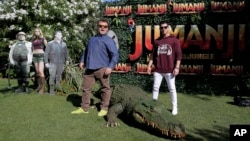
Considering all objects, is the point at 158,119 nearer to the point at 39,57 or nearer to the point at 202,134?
the point at 202,134

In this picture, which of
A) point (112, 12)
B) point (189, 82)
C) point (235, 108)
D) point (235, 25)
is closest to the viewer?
point (235, 108)

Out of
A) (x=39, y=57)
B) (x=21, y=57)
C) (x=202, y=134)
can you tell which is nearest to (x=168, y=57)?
(x=202, y=134)

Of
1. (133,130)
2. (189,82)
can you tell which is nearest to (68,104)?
(133,130)

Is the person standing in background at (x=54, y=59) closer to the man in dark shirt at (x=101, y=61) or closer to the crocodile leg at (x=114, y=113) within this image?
the man in dark shirt at (x=101, y=61)

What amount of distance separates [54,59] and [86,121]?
323cm

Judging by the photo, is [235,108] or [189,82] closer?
[235,108]

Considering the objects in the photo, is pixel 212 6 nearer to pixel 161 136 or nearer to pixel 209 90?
pixel 209 90

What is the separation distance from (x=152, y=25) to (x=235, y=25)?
2.56 meters

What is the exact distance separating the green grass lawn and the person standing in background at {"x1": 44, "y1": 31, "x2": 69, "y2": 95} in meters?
0.52

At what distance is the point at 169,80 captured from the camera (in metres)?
7.24

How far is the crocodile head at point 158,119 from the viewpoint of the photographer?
19.1ft

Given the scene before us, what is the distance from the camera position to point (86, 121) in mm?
7082

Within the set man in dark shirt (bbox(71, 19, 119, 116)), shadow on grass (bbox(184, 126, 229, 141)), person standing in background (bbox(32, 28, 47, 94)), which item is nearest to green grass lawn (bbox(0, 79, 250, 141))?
shadow on grass (bbox(184, 126, 229, 141))

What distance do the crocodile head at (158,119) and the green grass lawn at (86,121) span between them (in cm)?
20
